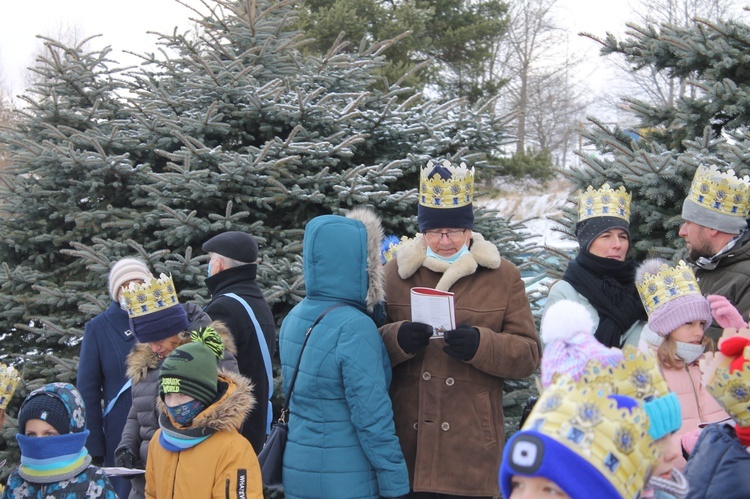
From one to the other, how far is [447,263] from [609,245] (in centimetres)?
94

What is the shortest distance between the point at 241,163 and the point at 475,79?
486 inches

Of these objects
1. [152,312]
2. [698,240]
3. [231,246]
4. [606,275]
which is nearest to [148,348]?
[152,312]

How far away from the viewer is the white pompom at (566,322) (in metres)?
1.88

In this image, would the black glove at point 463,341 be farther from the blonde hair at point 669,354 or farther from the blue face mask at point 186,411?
the blue face mask at point 186,411

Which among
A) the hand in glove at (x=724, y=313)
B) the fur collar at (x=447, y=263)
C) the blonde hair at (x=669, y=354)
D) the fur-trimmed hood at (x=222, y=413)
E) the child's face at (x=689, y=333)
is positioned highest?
the fur collar at (x=447, y=263)

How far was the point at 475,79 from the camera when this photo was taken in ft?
56.4

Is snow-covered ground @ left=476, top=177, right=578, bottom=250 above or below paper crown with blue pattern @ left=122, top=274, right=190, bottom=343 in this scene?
below

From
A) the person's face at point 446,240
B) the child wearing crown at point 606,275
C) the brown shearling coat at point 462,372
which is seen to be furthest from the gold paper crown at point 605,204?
the person's face at point 446,240

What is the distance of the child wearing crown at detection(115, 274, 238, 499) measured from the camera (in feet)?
12.8

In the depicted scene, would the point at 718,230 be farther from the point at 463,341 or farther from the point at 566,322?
the point at 566,322

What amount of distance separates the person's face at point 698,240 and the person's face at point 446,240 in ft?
4.48

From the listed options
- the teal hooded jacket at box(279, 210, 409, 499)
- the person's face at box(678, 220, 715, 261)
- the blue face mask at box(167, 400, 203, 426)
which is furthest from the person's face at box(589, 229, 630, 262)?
the blue face mask at box(167, 400, 203, 426)

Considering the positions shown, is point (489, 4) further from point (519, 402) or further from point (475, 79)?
point (519, 402)

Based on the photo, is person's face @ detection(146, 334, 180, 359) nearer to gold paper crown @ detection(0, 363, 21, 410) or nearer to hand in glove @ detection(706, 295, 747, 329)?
gold paper crown @ detection(0, 363, 21, 410)
